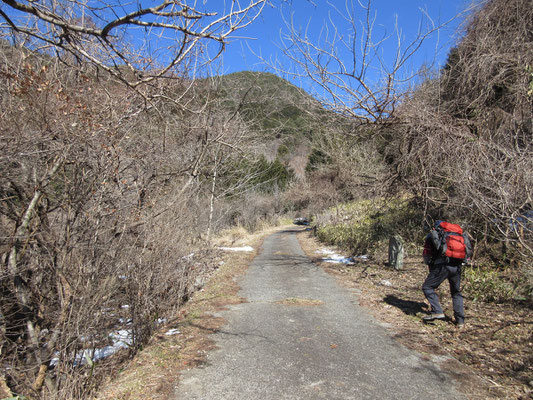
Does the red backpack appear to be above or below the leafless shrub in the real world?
below

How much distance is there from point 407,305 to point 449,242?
1.94 m

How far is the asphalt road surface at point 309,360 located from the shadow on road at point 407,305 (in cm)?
74

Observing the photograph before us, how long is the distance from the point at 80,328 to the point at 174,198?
2.63 m

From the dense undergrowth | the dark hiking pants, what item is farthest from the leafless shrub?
the dark hiking pants

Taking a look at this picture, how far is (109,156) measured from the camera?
4746mm

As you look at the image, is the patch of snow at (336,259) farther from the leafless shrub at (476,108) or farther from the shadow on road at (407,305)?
the shadow on road at (407,305)

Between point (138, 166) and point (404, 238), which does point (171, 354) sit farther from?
point (404, 238)

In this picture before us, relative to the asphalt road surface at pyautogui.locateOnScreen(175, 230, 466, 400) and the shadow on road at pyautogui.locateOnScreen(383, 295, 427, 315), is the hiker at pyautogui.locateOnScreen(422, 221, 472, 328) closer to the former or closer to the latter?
the shadow on road at pyautogui.locateOnScreen(383, 295, 427, 315)

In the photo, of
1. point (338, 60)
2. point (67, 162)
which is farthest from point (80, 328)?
point (338, 60)

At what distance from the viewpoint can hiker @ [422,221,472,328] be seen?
554 centimetres

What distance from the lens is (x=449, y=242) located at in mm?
5559

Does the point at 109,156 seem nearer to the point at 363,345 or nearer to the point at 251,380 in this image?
the point at 251,380

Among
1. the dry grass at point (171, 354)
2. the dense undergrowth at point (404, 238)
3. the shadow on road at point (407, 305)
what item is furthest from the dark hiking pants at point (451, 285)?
the dry grass at point (171, 354)

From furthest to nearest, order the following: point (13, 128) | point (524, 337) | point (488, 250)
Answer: point (488, 250) → point (524, 337) → point (13, 128)
